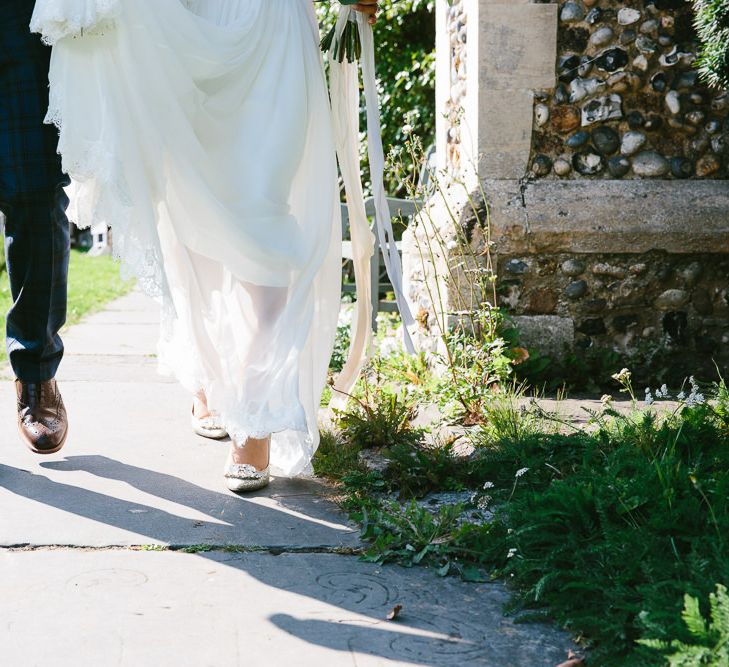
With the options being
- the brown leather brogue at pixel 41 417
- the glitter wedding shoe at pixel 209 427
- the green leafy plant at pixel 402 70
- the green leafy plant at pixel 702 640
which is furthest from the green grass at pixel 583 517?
the green leafy plant at pixel 402 70

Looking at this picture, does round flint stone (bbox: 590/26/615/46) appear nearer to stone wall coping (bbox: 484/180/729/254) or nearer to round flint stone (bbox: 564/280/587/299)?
stone wall coping (bbox: 484/180/729/254)

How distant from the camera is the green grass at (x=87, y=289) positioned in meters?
6.84

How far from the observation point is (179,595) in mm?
2154

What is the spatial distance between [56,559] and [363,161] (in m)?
5.63

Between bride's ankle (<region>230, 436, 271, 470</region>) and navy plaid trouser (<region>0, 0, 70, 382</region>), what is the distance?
27.0 inches

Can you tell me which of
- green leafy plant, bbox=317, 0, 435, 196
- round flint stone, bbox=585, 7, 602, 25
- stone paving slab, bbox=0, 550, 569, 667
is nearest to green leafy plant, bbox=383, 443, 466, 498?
stone paving slab, bbox=0, 550, 569, 667

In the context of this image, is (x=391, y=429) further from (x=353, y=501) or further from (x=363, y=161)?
(x=363, y=161)

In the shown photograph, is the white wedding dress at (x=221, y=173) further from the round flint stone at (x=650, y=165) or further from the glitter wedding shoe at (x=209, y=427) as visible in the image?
the round flint stone at (x=650, y=165)

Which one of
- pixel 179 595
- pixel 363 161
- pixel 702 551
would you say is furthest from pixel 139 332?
pixel 702 551

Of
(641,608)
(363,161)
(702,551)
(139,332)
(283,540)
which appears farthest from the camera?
(363,161)

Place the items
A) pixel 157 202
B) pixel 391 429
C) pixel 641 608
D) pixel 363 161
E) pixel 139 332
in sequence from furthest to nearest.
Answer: pixel 363 161
pixel 139 332
pixel 391 429
pixel 157 202
pixel 641 608

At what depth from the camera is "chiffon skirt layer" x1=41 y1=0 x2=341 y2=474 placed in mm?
2631

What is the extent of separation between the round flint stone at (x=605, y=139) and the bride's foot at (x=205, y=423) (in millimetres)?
1980

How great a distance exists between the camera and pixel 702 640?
1.70 m
